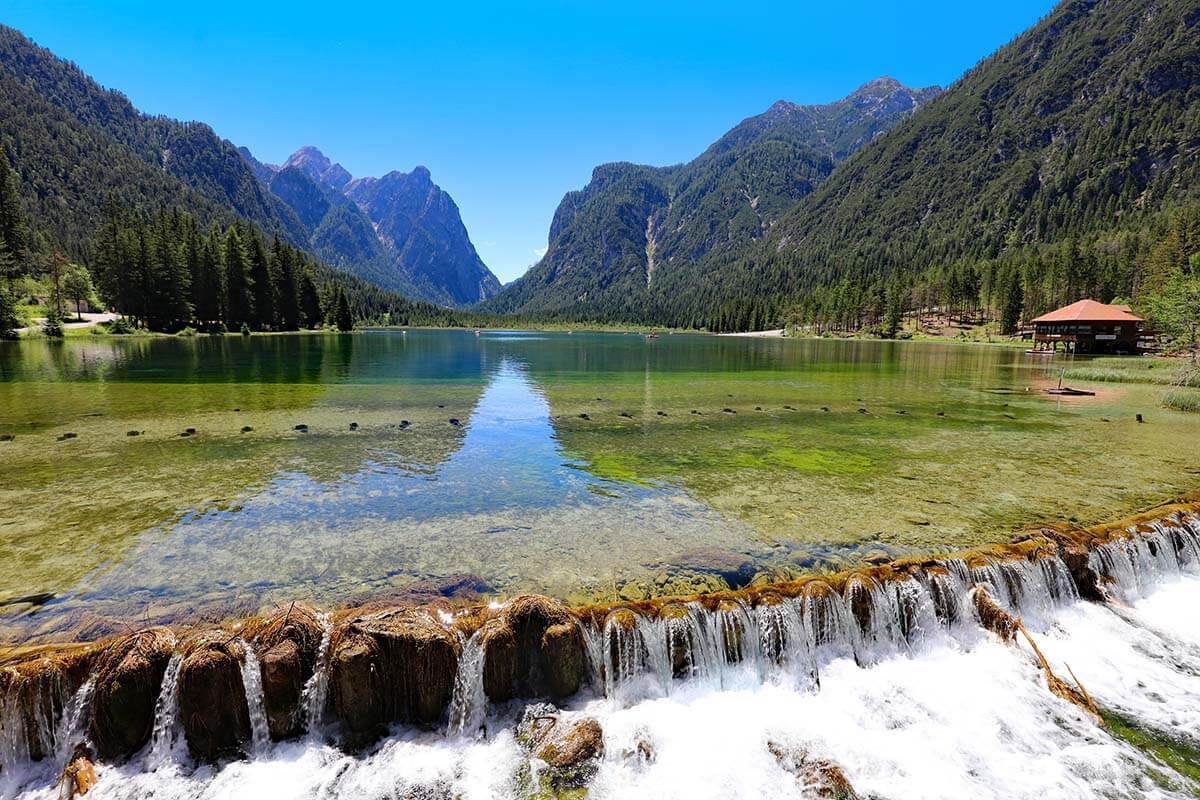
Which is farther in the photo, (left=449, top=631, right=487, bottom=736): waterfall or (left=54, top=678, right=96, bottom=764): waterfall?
(left=449, top=631, right=487, bottom=736): waterfall

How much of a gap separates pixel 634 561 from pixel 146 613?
9.06 meters

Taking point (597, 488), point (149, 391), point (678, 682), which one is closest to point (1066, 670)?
point (678, 682)

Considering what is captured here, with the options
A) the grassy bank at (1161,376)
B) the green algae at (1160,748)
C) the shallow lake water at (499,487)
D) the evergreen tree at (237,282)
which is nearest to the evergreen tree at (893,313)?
the grassy bank at (1161,376)

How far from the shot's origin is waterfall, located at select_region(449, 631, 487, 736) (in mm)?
7988

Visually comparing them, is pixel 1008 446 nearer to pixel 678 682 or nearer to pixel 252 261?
pixel 678 682

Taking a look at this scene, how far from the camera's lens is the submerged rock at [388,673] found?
7.87 m

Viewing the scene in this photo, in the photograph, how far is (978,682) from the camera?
366 inches

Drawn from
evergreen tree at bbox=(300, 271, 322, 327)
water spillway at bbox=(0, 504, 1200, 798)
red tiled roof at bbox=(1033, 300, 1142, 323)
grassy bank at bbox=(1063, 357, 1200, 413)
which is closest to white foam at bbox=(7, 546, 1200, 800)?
water spillway at bbox=(0, 504, 1200, 798)

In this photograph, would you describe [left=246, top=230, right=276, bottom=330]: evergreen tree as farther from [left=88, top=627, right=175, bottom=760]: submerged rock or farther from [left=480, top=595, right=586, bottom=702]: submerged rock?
[left=480, top=595, right=586, bottom=702]: submerged rock

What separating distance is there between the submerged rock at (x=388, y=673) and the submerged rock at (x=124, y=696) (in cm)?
239

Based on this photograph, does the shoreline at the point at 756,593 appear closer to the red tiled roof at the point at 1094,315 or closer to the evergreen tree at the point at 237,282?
the red tiled roof at the point at 1094,315

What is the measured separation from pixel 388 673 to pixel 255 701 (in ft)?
6.06

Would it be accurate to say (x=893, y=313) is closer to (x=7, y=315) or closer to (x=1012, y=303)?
(x=1012, y=303)

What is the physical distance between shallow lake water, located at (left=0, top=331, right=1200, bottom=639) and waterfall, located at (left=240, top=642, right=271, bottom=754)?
2.13 meters
